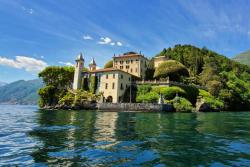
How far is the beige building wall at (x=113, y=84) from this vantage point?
→ 73062 mm

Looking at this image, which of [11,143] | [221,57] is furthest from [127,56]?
[11,143]

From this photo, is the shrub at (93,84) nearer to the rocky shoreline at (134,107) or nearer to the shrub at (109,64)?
the rocky shoreline at (134,107)

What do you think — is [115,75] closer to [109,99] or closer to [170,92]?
→ [109,99]

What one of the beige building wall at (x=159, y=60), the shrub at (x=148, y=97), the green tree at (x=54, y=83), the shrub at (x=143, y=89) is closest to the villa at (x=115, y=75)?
the shrub at (x=143, y=89)

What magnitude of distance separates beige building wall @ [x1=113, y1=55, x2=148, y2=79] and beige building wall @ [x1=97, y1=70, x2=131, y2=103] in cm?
706

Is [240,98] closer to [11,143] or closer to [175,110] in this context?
[175,110]

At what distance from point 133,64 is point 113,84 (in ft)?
46.5

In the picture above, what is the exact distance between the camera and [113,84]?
7388cm

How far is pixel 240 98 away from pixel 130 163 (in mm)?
84005

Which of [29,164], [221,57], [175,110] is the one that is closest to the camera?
[29,164]

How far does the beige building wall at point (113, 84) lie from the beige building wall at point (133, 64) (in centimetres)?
706

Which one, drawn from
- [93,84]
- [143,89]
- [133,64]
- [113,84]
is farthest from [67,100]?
[133,64]

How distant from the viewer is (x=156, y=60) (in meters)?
91.6

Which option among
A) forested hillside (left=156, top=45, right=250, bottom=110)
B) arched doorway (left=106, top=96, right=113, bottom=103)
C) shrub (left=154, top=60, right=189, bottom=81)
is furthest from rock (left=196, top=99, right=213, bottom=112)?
arched doorway (left=106, top=96, right=113, bottom=103)
